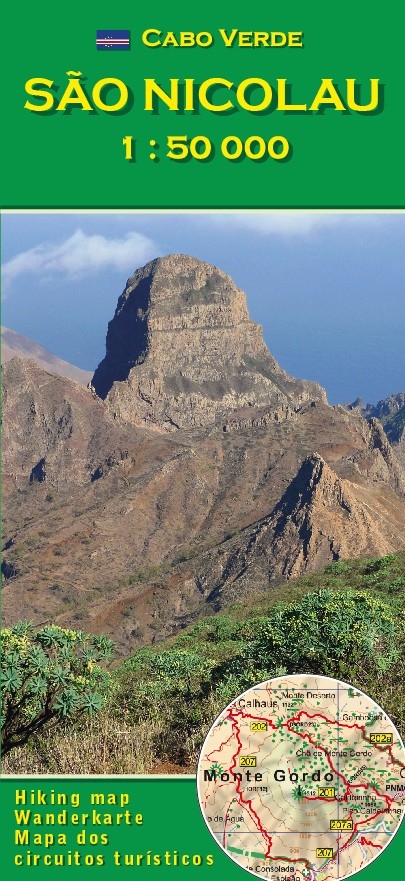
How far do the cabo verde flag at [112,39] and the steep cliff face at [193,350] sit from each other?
471 ft

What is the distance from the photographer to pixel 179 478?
109m

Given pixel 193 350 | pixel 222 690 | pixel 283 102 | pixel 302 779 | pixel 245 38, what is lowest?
pixel 302 779

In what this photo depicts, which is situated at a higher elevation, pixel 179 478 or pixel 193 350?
pixel 193 350

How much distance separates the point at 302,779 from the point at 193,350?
6287 inches

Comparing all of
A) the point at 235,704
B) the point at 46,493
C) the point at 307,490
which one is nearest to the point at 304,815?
the point at 235,704

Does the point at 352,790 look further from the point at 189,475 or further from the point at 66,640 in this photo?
the point at 189,475

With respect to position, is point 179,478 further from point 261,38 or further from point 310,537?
point 261,38

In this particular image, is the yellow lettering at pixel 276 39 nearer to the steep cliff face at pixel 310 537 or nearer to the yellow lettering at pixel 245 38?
the yellow lettering at pixel 245 38

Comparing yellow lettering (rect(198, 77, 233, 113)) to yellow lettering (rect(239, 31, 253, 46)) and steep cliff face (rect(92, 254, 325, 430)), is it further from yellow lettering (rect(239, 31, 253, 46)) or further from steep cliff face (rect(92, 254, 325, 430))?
steep cliff face (rect(92, 254, 325, 430))

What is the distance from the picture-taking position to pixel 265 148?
464 inches

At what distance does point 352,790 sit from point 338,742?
47 centimetres

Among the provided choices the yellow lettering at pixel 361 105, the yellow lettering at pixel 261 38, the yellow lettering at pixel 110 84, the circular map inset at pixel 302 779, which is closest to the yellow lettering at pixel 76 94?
the yellow lettering at pixel 110 84

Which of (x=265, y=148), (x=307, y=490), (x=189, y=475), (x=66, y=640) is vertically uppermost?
(x=189, y=475)

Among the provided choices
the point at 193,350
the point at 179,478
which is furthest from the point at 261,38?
the point at 193,350
